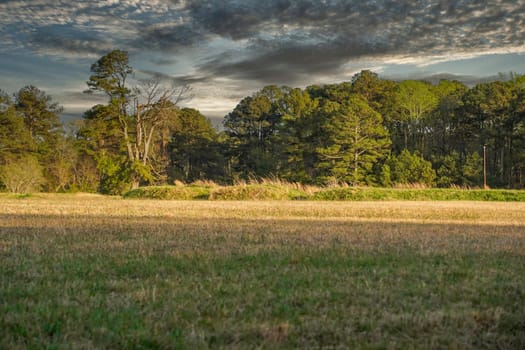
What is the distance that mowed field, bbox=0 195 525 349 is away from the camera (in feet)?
10.7

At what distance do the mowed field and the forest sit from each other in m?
34.8

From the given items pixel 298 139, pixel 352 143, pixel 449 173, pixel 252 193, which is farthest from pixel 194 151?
pixel 252 193

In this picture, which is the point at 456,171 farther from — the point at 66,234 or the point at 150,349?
the point at 150,349

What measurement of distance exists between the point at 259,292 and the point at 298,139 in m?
51.6

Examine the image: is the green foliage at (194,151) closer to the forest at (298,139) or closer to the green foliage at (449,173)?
the forest at (298,139)

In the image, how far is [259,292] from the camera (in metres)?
4.34

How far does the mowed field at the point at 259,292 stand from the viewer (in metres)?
3.26

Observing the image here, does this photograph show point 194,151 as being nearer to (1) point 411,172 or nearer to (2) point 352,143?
(2) point 352,143

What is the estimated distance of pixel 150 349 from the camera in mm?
3039

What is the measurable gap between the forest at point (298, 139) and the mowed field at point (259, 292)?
3480cm

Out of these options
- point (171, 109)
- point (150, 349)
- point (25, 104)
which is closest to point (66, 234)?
point (150, 349)

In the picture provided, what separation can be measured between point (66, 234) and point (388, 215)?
9200 millimetres

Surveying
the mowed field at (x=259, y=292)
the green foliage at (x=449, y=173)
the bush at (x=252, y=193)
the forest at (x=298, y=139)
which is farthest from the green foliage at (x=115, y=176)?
the mowed field at (x=259, y=292)

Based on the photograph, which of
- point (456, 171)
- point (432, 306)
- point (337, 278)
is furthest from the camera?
point (456, 171)
